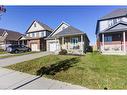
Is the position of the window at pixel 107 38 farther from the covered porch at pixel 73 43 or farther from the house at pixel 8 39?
the house at pixel 8 39

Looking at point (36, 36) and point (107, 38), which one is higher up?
point (36, 36)

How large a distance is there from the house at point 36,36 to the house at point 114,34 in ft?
43.6

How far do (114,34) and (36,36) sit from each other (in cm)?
1919

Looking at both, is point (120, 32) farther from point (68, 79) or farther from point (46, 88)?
point (46, 88)

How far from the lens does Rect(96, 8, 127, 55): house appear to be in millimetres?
22906

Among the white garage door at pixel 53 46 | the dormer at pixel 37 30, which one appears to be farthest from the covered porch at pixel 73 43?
the dormer at pixel 37 30

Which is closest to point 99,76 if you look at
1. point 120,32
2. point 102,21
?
point 120,32

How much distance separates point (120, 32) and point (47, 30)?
18070mm

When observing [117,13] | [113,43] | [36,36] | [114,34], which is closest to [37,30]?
[36,36]

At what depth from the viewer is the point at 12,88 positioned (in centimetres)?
750

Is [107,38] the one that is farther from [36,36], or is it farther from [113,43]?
[36,36]

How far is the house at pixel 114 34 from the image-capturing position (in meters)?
22.9

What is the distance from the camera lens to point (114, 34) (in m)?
25.3
